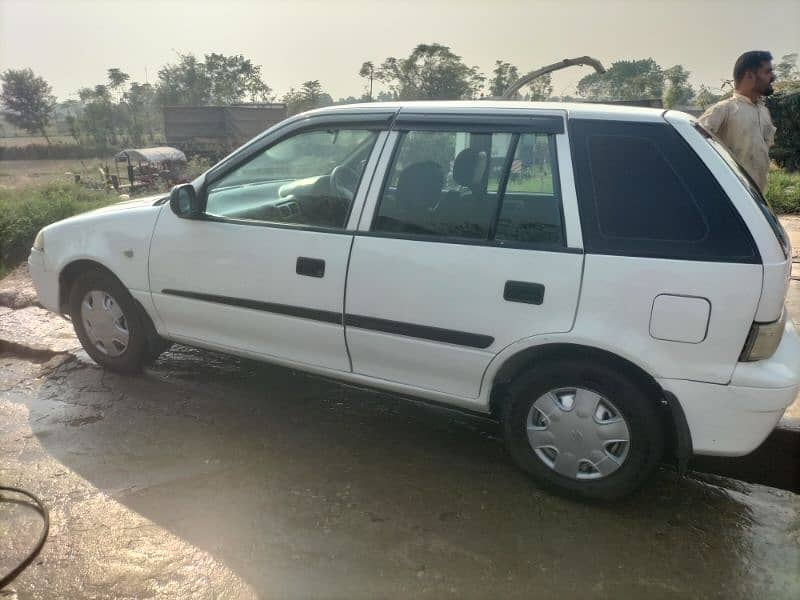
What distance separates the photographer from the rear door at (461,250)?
246 centimetres

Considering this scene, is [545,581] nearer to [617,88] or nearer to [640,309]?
Result: [640,309]

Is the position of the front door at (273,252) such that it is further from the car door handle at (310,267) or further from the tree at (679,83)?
the tree at (679,83)

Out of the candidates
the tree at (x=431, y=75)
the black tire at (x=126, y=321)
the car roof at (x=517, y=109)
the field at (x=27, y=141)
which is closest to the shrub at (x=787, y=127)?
the tree at (x=431, y=75)

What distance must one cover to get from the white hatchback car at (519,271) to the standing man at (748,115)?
5.78 ft

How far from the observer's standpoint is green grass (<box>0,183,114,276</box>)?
7227 mm

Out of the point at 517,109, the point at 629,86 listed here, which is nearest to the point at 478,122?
the point at 517,109

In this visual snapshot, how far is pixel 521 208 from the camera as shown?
99.0 inches

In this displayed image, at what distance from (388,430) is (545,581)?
130 cm

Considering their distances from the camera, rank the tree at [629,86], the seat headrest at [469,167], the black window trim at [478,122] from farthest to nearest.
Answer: the tree at [629,86]
the seat headrest at [469,167]
the black window trim at [478,122]

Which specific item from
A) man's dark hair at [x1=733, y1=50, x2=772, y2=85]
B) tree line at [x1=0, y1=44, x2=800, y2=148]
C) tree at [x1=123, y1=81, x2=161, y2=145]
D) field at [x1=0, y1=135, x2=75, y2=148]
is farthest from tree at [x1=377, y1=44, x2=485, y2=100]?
field at [x1=0, y1=135, x2=75, y2=148]

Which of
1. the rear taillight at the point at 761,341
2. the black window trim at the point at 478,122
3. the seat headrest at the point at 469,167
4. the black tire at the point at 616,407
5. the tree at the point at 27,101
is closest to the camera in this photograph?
the rear taillight at the point at 761,341

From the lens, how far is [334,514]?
2.58 metres

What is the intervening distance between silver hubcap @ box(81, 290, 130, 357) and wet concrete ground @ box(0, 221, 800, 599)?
384 millimetres

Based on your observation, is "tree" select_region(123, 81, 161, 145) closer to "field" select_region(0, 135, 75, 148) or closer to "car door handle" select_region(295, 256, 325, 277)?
"field" select_region(0, 135, 75, 148)
